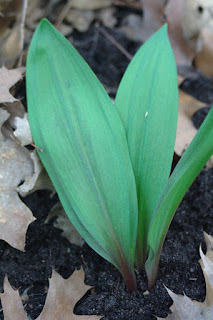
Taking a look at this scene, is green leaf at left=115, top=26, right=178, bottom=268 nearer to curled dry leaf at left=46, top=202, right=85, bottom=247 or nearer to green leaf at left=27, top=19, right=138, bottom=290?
green leaf at left=27, top=19, right=138, bottom=290

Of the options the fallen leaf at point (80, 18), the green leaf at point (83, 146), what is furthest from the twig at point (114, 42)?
the green leaf at point (83, 146)

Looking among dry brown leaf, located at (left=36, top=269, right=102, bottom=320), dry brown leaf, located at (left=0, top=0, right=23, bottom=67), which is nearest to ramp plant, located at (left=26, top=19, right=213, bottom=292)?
dry brown leaf, located at (left=36, top=269, right=102, bottom=320)

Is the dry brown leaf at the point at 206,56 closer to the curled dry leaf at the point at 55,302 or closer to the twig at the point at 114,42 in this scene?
the twig at the point at 114,42

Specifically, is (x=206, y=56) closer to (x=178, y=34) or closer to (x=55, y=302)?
(x=178, y=34)

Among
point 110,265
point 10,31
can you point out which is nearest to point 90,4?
point 10,31

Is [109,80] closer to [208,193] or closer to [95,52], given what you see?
[95,52]
